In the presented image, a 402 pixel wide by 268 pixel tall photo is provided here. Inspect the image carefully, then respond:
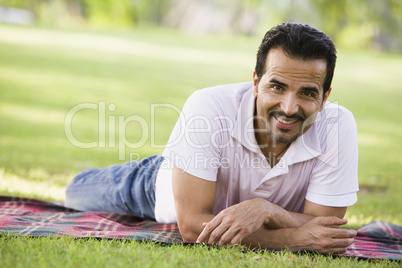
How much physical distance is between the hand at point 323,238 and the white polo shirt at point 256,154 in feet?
0.76

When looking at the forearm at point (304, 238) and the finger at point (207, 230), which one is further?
the forearm at point (304, 238)

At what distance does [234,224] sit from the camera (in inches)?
116

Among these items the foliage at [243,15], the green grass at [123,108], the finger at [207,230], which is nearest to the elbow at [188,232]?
the finger at [207,230]

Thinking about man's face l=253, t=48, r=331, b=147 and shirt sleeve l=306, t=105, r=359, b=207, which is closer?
man's face l=253, t=48, r=331, b=147

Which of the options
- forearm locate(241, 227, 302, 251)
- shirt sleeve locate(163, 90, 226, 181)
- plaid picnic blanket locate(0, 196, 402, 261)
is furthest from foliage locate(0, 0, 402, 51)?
forearm locate(241, 227, 302, 251)

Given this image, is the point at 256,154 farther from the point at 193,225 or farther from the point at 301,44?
the point at 301,44

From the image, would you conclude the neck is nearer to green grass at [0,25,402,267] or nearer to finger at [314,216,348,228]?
finger at [314,216,348,228]

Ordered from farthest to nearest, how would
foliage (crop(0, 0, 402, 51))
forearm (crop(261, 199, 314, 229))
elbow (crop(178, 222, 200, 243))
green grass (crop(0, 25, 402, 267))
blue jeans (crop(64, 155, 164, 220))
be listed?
1. foliage (crop(0, 0, 402, 51))
2. blue jeans (crop(64, 155, 164, 220))
3. elbow (crop(178, 222, 200, 243))
4. forearm (crop(261, 199, 314, 229))
5. green grass (crop(0, 25, 402, 267))

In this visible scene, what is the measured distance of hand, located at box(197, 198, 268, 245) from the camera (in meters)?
2.95

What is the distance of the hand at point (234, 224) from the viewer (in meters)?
2.95

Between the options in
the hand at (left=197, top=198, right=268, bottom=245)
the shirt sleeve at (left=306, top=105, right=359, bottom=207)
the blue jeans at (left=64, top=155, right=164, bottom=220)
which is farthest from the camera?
the blue jeans at (left=64, top=155, right=164, bottom=220)

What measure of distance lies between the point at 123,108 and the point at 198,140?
9.50 meters

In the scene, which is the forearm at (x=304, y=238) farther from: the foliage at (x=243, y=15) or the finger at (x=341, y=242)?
the foliage at (x=243, y=15)

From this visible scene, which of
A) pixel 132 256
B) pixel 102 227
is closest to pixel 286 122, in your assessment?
pixel 132 256
